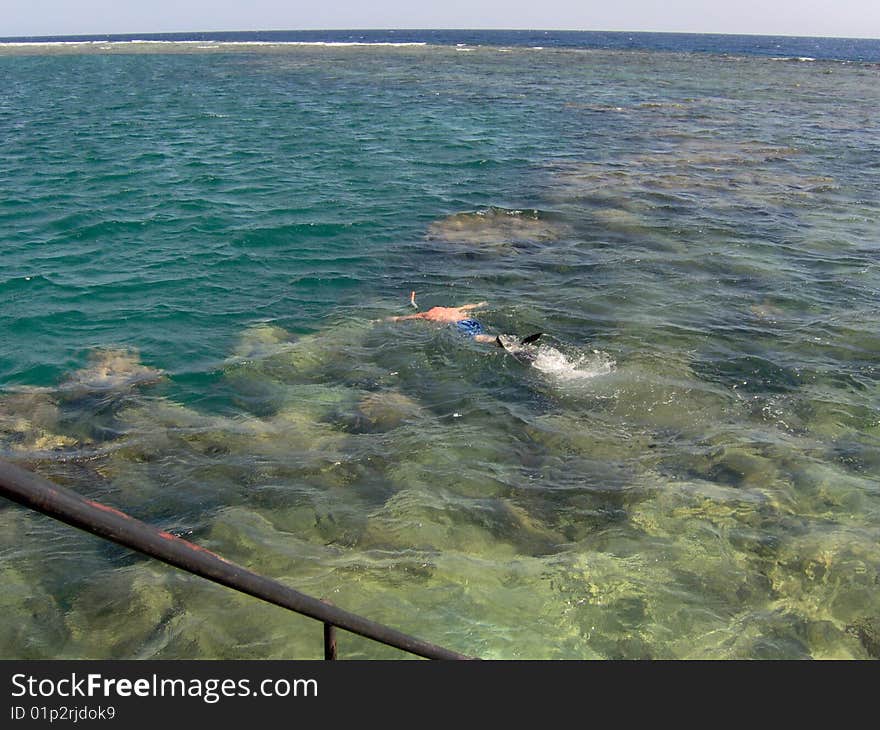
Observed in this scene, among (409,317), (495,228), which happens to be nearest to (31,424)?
(409,317)

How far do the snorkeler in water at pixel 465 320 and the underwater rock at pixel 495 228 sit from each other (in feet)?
13.1

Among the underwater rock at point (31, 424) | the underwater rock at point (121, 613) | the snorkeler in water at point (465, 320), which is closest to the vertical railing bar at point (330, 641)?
the underwater rock at point (121, 613)

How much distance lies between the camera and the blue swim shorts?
37.6ft

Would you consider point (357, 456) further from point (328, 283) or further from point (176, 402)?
point (328, 283)

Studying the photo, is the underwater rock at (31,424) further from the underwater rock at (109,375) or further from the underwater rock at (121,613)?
the underwater rock at (121,613)

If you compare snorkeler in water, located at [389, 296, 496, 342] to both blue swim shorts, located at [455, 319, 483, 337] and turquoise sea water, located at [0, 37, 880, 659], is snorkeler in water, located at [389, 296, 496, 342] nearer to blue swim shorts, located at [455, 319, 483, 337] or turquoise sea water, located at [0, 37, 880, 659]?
blue swim shorts, located at [455, 319, 483, 337]

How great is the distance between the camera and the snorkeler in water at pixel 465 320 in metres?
10.9

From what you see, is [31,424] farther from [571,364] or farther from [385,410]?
[571,364]

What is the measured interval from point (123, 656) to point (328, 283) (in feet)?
30.8

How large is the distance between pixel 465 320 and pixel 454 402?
254 centimetres

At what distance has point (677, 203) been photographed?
1919 centimetres

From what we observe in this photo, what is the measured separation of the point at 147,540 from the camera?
1.94 meters
